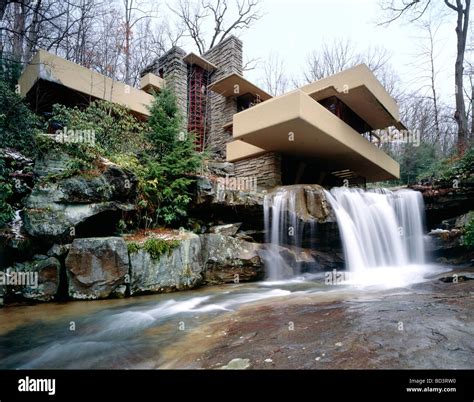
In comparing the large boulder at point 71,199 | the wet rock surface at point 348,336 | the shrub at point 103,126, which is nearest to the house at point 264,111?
the shrub at point 103,126

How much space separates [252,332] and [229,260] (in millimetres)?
4196

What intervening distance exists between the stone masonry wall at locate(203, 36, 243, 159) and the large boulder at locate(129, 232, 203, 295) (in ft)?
36.7

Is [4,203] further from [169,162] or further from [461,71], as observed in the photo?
[461,71]

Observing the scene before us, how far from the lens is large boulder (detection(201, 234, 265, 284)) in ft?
24.1

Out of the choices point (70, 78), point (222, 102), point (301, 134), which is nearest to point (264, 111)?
point (301, 134)


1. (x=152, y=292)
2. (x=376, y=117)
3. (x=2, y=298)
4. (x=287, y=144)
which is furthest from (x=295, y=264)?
(x=376, y=117)

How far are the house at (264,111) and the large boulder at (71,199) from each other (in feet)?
13.6

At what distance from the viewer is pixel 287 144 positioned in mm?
11125

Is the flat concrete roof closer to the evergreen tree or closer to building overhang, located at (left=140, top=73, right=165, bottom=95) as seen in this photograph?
the evergreen tree

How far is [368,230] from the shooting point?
9734 mm

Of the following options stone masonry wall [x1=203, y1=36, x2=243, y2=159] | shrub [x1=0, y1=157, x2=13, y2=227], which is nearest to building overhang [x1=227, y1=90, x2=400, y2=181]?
stone masonry wall [x1=203, y1=36, x2=243, y2=159]

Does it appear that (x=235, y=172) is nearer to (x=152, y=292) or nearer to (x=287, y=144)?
(x=287, y=144)

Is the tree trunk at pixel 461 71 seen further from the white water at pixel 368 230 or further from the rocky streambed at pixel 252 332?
the rocky streambed at pixel 252 332
